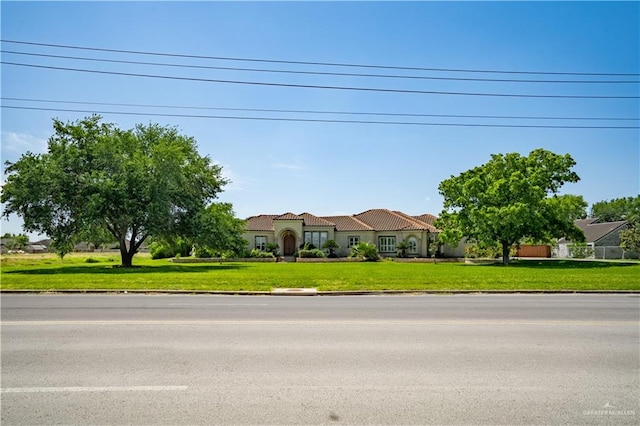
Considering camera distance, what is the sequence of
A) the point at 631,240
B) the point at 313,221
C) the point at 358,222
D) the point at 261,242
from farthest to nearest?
1. the point at 358,222
2. the point at 313,221
3. the point at 261,242
4. the point at 631,240

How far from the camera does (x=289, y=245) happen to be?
5328 centimetres

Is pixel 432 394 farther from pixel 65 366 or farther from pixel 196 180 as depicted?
pixel 196 180

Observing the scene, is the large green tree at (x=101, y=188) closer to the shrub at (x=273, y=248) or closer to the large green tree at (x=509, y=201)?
the shrub at (x=273, y=248)

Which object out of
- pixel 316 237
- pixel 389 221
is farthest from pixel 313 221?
pixel 389 221

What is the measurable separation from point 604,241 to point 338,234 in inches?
1618

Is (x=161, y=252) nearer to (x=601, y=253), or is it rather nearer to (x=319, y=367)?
(x=319, y=367)

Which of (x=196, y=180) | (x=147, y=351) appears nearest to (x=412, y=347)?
(x=147, y=351)

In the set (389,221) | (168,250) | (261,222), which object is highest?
(389,221)

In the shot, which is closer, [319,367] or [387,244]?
[319,367]

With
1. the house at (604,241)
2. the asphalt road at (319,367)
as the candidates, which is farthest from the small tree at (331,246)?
the asphalt road at (319,367)

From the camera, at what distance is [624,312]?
38.6 feet

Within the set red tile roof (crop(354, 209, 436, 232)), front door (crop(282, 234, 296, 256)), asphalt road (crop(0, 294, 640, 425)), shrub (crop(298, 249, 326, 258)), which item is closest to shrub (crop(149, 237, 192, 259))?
front door (crop(282, 234, 296, 256))

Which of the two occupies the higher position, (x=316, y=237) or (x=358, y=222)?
(x=358, y=222)

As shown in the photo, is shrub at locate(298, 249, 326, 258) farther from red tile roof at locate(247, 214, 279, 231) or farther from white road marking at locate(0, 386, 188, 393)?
white road marking at locate(0, 386, 188, 393)
